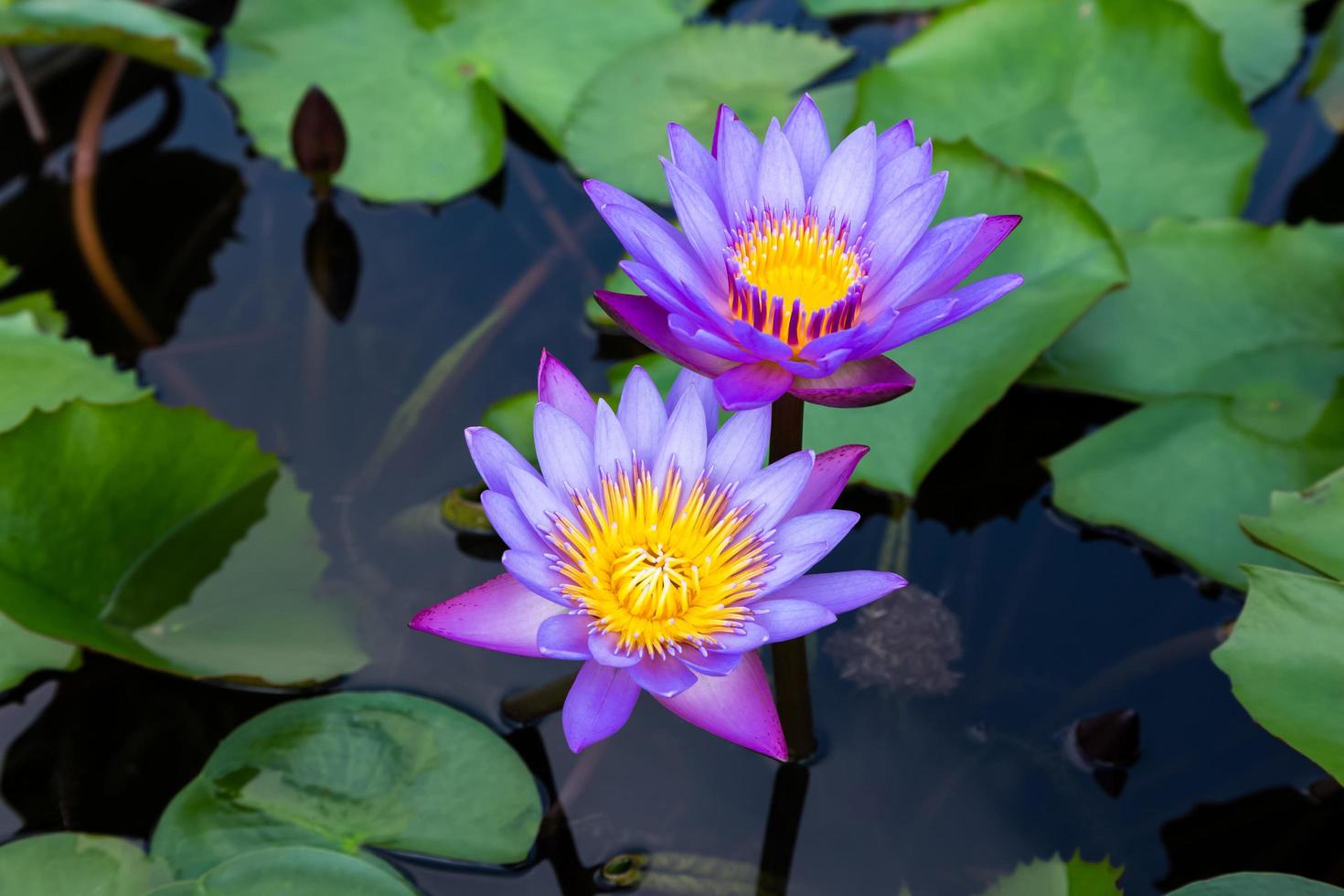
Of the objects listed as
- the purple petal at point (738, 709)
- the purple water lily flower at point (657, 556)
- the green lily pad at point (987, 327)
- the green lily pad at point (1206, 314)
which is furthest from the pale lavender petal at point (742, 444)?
the green lily pad at point (1206, 314)

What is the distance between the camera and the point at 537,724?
196 cm

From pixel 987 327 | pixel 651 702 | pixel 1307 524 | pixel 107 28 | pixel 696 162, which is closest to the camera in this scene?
pixel 696 162

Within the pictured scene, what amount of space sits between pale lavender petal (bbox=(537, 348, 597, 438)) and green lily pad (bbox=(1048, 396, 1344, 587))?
3.51ft

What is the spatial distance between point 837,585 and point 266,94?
2.22 meters

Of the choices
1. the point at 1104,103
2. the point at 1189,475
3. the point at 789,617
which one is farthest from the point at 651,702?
the point at 1104,103

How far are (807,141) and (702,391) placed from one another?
1.37 ft

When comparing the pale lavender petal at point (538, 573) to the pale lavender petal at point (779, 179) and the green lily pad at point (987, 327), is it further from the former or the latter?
the green lily pad at point (987, 327)

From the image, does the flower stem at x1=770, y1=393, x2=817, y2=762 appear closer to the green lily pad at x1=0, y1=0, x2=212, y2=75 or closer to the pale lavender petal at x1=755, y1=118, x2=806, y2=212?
the pale lavender petal at x1=755, y1=118, x2=806, y2=212

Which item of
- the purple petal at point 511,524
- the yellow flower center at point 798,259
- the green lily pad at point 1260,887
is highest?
the yellow flower center at point 798,259

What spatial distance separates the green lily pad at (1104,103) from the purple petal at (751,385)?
129 centimetres

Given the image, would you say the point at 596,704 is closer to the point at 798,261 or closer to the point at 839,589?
the point at 839,589

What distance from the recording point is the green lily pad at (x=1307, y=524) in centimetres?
172

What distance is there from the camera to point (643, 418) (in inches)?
59.3

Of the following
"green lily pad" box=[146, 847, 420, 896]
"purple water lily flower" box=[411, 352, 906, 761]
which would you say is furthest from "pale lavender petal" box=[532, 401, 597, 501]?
"green lily pad" box=[146, 847, 420, 896]
